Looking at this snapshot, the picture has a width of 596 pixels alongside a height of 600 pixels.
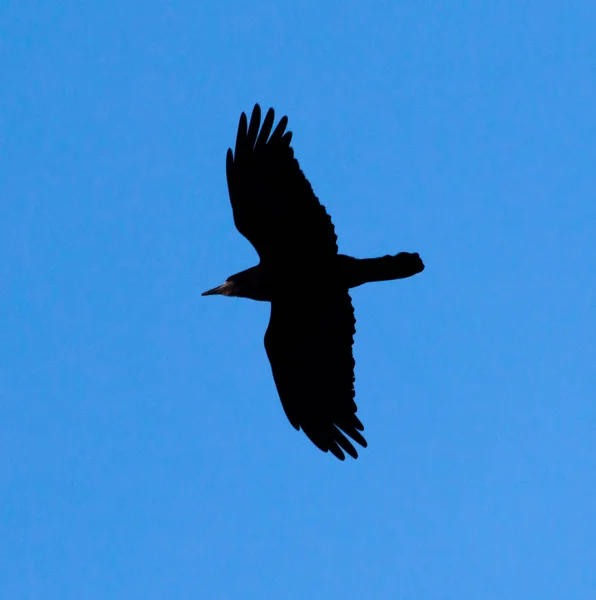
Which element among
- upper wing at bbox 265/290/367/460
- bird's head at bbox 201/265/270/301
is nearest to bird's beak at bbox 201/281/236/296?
bird's head at bbox 201/265/270/301

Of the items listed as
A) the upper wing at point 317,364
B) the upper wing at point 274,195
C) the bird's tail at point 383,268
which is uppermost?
the upper wing at point 274,195

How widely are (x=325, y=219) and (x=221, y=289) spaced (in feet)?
4.34

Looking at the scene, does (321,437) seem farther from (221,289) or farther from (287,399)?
(221,289)

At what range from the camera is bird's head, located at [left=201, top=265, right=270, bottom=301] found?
1100 cm

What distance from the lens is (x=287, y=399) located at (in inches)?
434

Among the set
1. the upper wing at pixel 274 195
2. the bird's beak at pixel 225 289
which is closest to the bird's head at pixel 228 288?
the bird's beak at pixel 225 289

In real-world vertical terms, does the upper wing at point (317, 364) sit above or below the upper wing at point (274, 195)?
below

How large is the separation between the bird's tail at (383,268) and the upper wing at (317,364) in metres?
0.25

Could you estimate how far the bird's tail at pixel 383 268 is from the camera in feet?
35.3

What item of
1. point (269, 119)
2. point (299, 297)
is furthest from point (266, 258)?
point (269, 119)

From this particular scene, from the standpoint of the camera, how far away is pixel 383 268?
1080cm

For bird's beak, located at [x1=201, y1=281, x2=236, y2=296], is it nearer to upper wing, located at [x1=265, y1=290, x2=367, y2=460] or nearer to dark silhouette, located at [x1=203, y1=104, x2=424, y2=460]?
dark silhouette, located at [x1=203, y1=104, x2=424, y2=460]

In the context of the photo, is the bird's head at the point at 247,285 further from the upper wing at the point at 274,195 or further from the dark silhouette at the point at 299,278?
the upper wing at the point at 274,195

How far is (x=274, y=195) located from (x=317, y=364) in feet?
5.26
